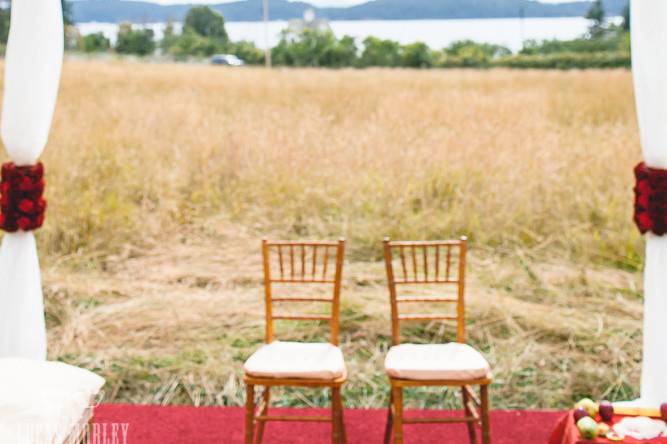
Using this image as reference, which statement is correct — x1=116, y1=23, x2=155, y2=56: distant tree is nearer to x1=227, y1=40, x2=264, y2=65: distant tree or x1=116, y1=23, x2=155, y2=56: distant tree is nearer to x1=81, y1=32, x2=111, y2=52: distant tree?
x1=81, y1=32, x2=111, y2=52: distant tree

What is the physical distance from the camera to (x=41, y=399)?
247 centimetres

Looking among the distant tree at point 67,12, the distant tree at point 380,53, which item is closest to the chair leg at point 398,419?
the distant tree at point 380,53

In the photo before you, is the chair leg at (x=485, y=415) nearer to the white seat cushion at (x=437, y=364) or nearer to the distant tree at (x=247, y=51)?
the white seat cushion at (x=437, y=364)

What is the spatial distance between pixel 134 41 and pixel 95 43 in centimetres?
20

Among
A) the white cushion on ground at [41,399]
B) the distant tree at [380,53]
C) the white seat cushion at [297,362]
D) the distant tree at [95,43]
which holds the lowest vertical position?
the white seat cushion at [297,362]

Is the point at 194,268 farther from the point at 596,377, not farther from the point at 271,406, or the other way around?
the point at 596,377

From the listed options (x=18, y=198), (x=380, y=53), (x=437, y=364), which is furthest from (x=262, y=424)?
(x=380, y=53)

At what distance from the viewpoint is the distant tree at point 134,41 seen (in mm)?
4648

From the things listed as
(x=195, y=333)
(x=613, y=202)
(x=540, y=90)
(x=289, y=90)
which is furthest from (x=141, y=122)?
(x=613, y=202)

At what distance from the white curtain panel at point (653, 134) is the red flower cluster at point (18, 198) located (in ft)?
7.38

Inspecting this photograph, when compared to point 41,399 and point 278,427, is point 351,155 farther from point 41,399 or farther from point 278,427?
point 41,399

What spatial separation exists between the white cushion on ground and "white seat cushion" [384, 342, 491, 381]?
950 mm

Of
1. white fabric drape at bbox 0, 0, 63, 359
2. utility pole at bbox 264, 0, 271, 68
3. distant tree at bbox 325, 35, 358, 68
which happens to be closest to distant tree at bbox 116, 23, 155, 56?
utility pole at bbox 264, 0, 271, 68

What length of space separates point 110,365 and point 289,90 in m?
1.65
